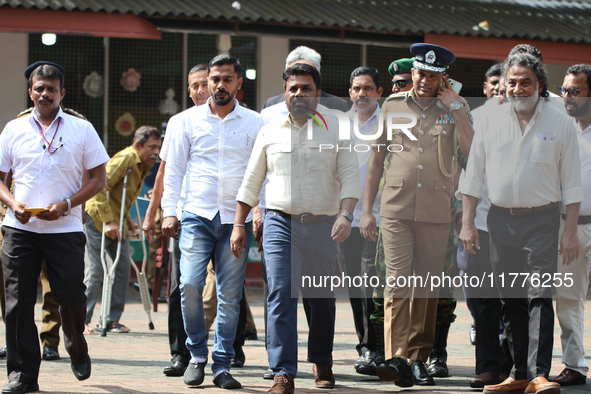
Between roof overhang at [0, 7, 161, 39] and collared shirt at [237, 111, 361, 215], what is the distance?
6675mm

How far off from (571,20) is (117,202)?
30.9ft

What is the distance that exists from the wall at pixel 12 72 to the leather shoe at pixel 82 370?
8.87 meters

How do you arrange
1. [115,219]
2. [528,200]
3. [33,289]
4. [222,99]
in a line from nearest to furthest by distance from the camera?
[528,200] → [33,289] → [222,99] → [115,219]

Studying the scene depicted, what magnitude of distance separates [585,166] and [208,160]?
8.83 ft

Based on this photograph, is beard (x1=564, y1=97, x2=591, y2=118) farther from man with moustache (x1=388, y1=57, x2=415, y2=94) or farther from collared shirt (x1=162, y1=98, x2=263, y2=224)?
collared shirt (x1=162, y1=98, x2=263, y2=224)

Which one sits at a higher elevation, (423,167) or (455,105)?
(455,105)

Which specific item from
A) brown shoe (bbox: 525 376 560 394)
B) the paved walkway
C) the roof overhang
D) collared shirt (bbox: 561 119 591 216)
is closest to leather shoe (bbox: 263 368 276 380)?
the paved walkway

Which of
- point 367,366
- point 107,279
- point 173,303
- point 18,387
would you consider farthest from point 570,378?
point 107,279

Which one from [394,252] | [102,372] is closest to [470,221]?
[394,252]

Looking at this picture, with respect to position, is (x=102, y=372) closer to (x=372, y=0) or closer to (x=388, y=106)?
(x=388, y=106)

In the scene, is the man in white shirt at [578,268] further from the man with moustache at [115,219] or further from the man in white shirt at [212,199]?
the man with moustache at [115,219]

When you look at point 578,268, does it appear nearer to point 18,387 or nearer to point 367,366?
point 367,366

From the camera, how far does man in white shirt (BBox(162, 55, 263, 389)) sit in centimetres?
584

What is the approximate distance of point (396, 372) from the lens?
18.0ft
